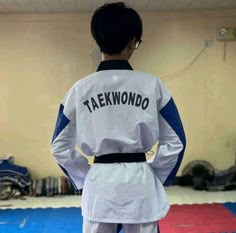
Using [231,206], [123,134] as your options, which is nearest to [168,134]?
[123,134]

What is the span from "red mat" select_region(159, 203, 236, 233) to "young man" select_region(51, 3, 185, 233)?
206 centimetres

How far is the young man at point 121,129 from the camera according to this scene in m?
1.34

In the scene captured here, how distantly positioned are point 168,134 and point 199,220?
2.39m

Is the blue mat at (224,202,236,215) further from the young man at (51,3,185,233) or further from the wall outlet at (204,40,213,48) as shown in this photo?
the young man at (51,3,185,233)

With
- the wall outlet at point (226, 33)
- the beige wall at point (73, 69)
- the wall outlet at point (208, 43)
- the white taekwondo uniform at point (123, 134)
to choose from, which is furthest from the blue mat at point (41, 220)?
the wall outlet at point (226, 33)

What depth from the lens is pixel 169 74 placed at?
4859 millimetres

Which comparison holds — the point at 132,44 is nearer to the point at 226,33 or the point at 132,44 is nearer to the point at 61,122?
the point at 61,122

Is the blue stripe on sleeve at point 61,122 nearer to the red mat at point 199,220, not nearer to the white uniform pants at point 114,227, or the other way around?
the white uniform pants at point 114,227

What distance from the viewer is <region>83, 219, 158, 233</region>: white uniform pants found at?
1.35 m

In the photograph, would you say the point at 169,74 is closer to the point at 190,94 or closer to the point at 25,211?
the point at 190,94

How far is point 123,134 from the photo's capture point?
4.38ft

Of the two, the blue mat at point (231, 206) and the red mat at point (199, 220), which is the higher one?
the blue mat at point (231, 206)

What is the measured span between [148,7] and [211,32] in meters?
0.92

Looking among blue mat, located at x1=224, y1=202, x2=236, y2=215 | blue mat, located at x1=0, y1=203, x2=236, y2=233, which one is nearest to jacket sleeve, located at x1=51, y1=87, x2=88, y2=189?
blue mat, located at x1=0, y1=203, x2=236, y2=233
